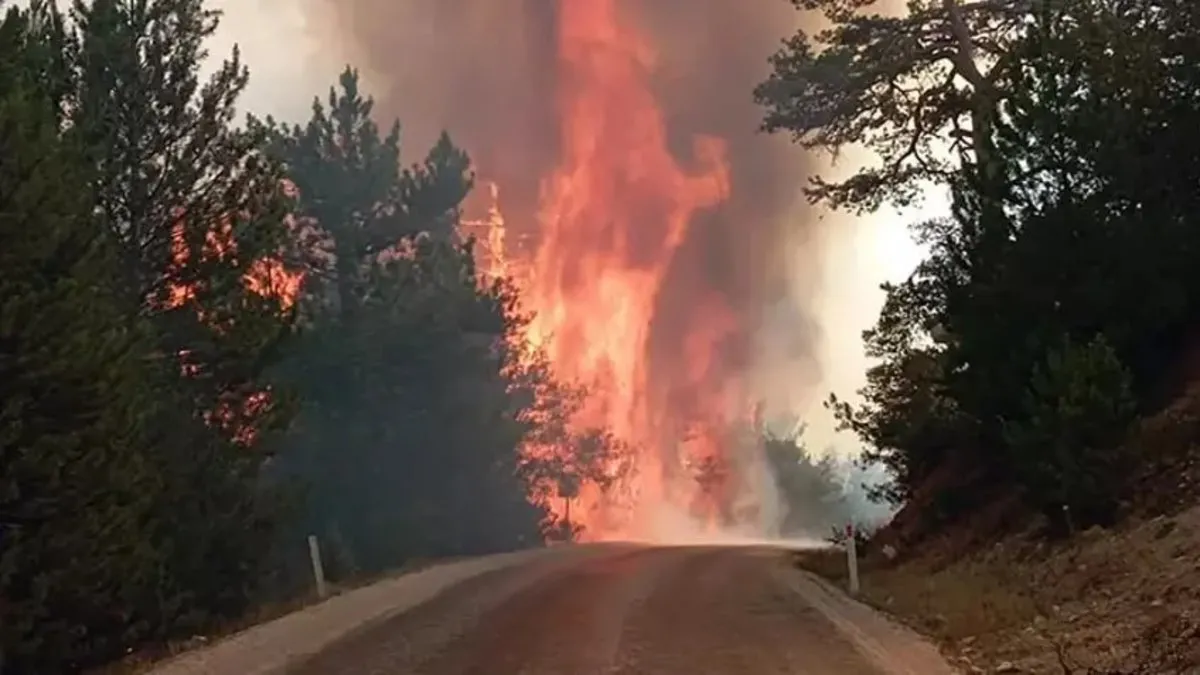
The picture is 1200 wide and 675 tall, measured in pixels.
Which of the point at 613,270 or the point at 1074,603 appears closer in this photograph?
the point at 1074,603

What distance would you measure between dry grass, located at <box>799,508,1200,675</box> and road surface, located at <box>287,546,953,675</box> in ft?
1.79

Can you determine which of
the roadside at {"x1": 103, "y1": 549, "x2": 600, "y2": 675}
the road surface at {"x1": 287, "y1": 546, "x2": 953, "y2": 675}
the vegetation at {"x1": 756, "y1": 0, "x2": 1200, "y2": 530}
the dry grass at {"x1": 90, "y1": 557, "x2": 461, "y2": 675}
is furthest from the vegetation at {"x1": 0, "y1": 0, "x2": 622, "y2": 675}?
the vegetation at {"x1": 756, "y1": 0, "x2": 1200, "y2": 530}

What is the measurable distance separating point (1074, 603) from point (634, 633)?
4263mm

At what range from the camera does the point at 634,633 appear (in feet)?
43.1

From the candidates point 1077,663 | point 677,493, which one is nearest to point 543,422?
point 677,493

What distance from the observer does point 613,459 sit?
230 feet

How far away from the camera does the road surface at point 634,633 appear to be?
11.1 meters

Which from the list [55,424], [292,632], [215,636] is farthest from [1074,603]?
[55,424]

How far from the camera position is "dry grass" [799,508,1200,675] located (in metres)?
9.38

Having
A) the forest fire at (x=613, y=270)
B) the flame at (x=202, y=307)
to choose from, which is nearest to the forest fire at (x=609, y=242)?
the forest fire at (x=613, y=270)

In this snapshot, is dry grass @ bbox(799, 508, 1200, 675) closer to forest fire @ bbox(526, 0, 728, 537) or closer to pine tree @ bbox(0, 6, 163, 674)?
pine tree @ bbox(0, 6, 163, 674)

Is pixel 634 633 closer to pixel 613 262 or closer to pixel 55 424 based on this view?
pixel 55 424

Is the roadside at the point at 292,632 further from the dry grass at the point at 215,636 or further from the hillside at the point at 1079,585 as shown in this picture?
the hillside at the point at 1079,585

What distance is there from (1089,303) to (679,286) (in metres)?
58.3
